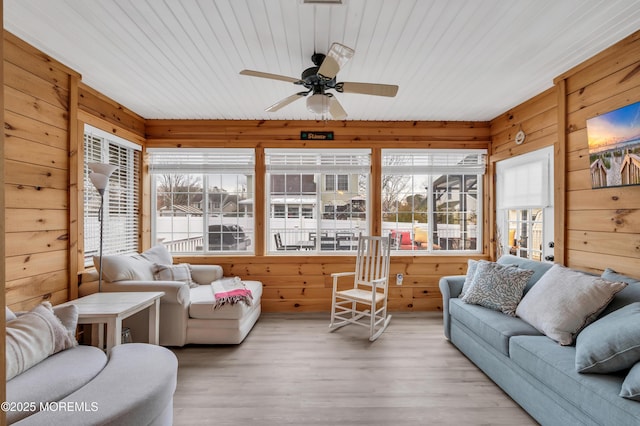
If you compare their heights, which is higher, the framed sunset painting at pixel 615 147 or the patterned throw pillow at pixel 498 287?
the framed sunset painting at pixel 615 147

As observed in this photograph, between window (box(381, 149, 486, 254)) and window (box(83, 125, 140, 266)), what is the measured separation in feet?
10.9

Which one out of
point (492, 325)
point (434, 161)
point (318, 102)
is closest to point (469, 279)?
point (492, 325)

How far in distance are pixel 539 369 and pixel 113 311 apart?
283cm

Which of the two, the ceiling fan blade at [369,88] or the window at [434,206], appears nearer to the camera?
the ceiling fan blade at [369,88]

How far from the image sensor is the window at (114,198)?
3.18m

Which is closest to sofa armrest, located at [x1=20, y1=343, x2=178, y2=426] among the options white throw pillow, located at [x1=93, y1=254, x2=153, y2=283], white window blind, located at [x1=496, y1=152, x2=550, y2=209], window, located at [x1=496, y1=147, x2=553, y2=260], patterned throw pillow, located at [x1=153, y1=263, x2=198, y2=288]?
white throw pillow, located at [x1=93, y1=254, x2=153, y2=283]

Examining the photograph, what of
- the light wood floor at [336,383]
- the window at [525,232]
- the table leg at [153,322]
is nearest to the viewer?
the light wood floor at [336,383]

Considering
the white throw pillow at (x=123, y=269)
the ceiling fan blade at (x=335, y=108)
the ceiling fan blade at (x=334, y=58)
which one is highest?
the ceiling fan blade at (x=334, y=58)

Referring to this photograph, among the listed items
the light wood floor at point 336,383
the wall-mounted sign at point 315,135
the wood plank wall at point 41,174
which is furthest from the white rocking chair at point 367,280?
the wood plank wall at point 41,174

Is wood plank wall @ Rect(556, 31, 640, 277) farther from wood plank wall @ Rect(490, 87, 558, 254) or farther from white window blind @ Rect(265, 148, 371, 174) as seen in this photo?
white window blind @ Rect(265, 148, 371, 174)

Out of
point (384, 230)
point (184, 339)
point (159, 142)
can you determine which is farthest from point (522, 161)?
point (159, 142)

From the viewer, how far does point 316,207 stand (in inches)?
167

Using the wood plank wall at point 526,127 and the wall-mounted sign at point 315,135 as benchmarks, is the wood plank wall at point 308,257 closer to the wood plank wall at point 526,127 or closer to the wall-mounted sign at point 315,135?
the wall-mounted sign at point 315,135

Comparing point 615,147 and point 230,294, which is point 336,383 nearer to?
point 230,294
